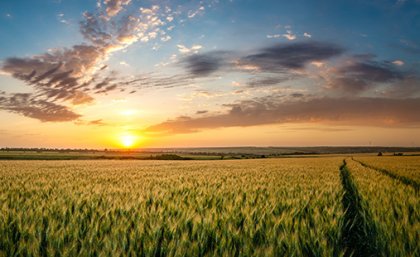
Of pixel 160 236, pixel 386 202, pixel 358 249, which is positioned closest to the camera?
pixel 160 236

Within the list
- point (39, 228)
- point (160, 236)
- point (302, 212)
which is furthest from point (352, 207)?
point (39, 228)

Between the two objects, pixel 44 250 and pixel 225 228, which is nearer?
pixel 44 250

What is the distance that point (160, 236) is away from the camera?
13.9 ft

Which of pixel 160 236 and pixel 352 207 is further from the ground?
pixel 160 236

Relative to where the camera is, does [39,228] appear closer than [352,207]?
Yes

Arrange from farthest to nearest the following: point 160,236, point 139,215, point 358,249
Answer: point 358,249 → point 139,215 → point 160,236

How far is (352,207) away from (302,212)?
13.2 feet

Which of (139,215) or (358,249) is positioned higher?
(139,215)

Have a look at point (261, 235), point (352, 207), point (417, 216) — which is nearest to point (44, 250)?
point (261, 235)

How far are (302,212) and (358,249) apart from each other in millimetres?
1092

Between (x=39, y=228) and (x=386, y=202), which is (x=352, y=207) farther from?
(x=39, y=228)

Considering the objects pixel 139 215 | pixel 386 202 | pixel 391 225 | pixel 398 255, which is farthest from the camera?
pixel 386 202

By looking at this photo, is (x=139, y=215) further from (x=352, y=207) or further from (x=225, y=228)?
(x=352, y=207)

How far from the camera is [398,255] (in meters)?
3.56
